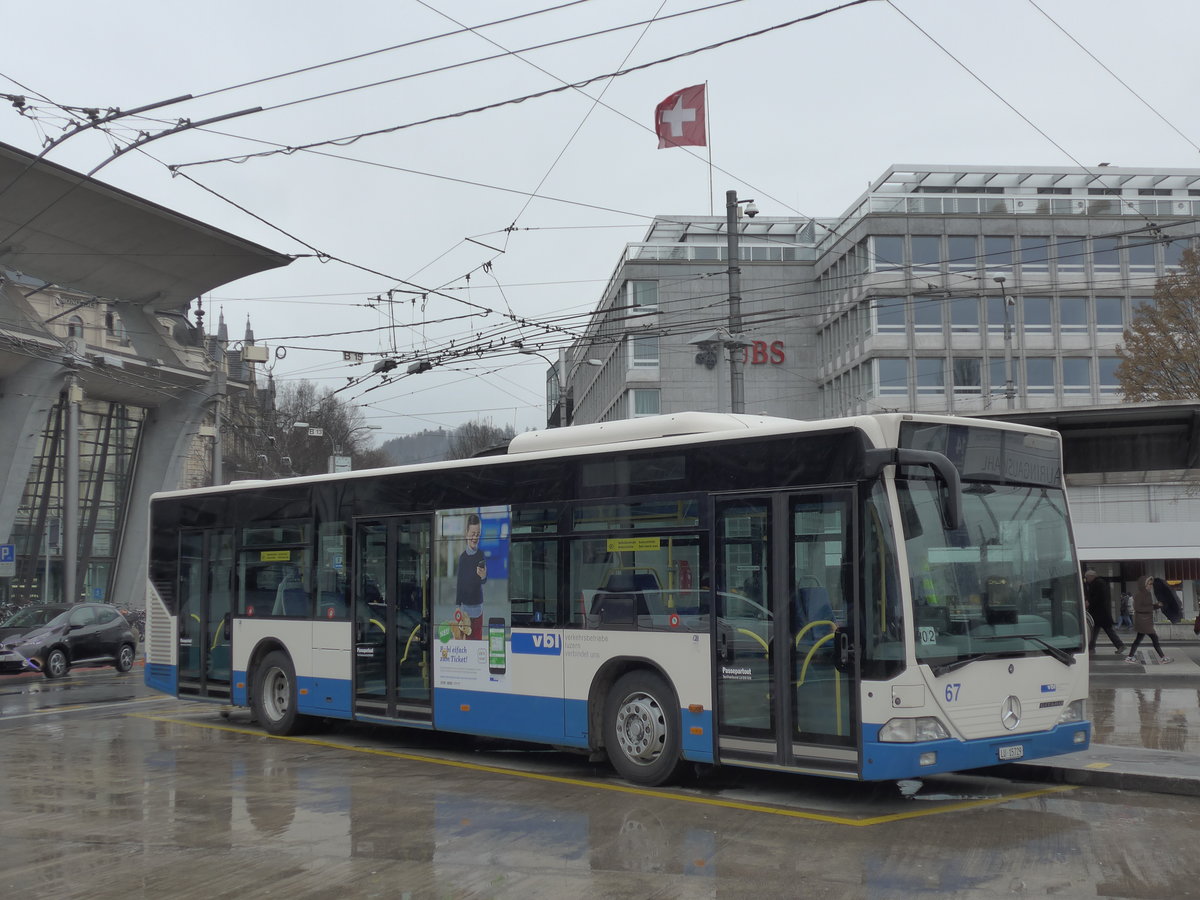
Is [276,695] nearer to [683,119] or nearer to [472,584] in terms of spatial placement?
[472,584]

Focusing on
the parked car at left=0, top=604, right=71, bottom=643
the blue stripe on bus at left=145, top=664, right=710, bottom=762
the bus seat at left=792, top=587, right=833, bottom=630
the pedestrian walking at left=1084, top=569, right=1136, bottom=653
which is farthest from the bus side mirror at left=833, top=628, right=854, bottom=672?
the parked car at left=0, top=604, right=71, bottom=643

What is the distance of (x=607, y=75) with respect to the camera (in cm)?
1266

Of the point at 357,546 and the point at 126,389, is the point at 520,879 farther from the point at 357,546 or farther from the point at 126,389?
the point at 126,389

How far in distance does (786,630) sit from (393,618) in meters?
5.30

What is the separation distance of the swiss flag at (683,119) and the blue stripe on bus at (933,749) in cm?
1466

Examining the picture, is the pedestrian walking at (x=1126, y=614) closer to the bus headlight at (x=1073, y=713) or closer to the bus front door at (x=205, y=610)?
the bus front door at (x=205, y=610)

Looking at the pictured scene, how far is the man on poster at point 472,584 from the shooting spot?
12422 mm

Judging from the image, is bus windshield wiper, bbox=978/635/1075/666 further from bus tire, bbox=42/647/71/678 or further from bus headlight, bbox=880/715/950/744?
bus tire, bbox=42/647/71/678

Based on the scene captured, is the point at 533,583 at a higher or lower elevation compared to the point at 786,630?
higher

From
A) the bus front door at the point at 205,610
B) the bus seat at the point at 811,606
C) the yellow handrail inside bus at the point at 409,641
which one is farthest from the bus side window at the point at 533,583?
the bus front door at the point at 205,610

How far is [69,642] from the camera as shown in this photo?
87.6 feet

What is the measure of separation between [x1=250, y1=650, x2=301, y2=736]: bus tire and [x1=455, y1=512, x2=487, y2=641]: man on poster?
3262 millimetres

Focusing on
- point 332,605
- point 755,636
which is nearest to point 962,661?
point 755,636

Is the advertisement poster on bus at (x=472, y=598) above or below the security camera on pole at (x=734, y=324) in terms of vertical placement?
below
